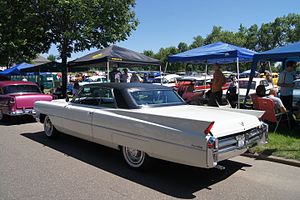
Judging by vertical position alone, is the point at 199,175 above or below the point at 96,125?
below

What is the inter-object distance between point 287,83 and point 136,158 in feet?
17.5

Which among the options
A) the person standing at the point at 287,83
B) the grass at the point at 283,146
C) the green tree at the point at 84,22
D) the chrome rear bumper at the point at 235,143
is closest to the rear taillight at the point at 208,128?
the chrome rear bumper at the point at 235,143

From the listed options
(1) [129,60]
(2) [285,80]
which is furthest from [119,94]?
(1) [129,60]

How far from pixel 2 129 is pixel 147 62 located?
24.7 feet

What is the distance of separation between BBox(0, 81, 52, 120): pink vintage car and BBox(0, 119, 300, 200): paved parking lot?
3821mm

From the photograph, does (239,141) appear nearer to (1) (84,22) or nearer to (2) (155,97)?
(2) (155,97)

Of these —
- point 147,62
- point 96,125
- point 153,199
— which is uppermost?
point 147,62

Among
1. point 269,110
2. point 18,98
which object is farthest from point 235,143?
point 18,98

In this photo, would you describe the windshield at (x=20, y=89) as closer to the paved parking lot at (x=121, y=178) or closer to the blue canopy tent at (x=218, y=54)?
the paved parking lot at (x=121, y=178)

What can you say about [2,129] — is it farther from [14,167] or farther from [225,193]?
[225,193]

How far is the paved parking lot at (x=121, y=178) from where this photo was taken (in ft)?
14.1

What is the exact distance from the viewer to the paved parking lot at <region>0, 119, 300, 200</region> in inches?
169

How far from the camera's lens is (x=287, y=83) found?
8508 millimetres

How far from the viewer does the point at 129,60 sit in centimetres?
1420
